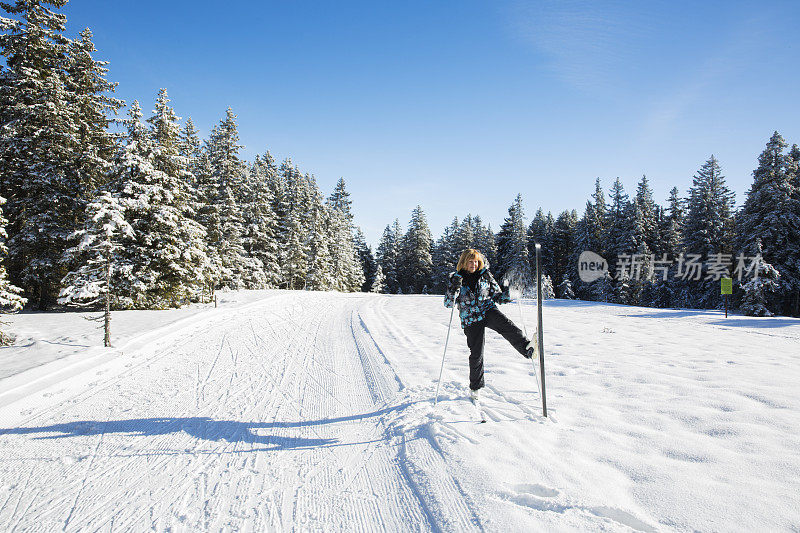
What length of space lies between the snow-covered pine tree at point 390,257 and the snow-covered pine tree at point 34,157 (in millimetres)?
49614

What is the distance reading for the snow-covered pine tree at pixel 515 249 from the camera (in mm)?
44812

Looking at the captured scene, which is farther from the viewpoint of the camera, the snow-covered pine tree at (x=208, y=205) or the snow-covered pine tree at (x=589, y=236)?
the snow-covered pine tree at (x=589, y=236)

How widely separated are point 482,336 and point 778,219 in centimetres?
3218

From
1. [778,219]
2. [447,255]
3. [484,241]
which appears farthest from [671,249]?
[447,255]

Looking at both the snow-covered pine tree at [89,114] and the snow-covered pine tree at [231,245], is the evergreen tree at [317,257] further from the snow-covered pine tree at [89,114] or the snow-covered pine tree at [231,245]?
the snow-covered pine tree at [89,114]

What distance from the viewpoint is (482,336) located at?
470cm

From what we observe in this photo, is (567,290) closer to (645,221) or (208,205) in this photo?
(645,221)

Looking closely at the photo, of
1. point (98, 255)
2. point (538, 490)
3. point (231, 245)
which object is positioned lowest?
point (538, 490)

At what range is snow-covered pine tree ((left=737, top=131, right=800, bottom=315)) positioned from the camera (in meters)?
24.6

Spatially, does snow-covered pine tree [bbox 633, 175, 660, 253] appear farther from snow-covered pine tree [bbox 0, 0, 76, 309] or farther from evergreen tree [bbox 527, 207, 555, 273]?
snow-covered pine tree [bbox 0, 0, 76, 309]

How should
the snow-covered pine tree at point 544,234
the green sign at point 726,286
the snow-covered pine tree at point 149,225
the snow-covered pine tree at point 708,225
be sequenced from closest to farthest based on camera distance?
the snow-covered pine tree at point 149,225, the green sign at point 726,286, the snow-covered pine tree at point 708,225, the snow-covered pine tree at point 544,234

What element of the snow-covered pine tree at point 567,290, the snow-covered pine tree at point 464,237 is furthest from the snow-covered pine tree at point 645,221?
the snow-covered pine tree at point 464,237

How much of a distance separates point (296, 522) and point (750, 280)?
32110 millimetres

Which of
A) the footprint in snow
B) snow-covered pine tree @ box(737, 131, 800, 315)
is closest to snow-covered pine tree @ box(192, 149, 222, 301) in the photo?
the footprint in snow
